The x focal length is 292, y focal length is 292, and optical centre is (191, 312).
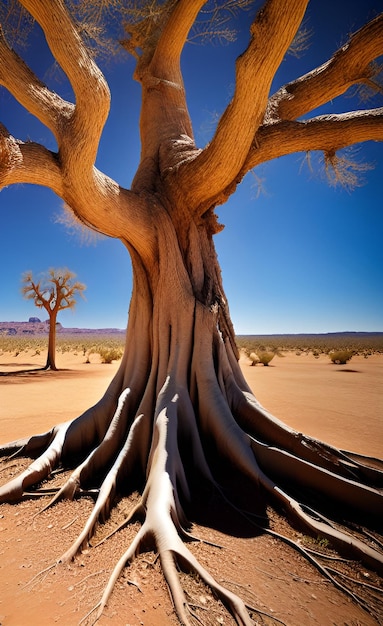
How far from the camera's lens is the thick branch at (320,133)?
10.1ft

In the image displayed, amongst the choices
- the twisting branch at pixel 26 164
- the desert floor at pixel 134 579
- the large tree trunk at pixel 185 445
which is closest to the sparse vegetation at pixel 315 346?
the large tree trunk at pixel 185 445

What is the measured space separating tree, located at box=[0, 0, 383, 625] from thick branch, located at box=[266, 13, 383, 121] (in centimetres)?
1

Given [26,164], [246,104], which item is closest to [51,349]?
[26,164]

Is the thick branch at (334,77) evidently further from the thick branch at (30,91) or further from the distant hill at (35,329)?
the distant hill at (35,329)

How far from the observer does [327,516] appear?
2.65 m

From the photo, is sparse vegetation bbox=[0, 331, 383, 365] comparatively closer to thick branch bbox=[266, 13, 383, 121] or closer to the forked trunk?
the forked trunk

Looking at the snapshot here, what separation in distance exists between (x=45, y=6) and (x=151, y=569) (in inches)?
161

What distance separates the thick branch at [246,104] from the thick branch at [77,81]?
1172mm

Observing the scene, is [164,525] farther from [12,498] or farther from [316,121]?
[316,121]

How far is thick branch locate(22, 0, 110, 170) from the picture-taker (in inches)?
89.6

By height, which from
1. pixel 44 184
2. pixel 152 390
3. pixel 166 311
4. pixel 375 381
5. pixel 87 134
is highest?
pixel 87 134

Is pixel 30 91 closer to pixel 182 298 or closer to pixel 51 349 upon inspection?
pixel 182 298

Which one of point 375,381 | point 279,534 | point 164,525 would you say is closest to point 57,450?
point 164,525

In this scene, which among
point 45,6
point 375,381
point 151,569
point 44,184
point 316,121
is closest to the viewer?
point 151,569
